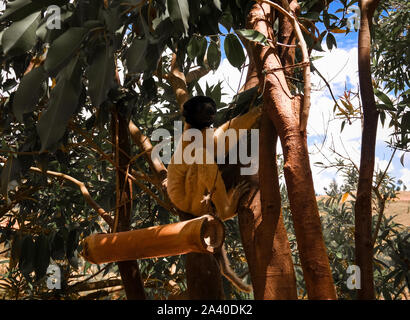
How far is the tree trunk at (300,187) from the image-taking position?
3.81ft

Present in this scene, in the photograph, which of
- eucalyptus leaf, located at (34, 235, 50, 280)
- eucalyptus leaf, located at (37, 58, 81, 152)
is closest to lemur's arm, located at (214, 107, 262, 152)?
eucalyptus leaf, located at (37, 58, 81, 152)

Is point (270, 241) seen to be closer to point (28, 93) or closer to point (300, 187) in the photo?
point (300, 187)

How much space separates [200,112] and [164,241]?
0.83 m

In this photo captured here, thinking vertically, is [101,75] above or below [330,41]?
below

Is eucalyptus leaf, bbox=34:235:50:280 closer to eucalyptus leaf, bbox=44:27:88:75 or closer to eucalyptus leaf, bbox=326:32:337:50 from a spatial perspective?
eucalyptus leaf, bbox=44:27:88:75

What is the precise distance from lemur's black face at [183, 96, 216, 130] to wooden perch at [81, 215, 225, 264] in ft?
2.41

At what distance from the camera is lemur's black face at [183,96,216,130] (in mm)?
2191

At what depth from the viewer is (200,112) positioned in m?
2.19

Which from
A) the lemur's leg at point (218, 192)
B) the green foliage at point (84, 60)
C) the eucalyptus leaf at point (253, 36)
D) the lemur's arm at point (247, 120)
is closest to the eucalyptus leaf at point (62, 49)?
the green foliage at point (84, 60)

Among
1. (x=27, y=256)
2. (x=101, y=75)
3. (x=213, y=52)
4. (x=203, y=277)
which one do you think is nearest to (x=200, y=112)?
(x=213, y=52)

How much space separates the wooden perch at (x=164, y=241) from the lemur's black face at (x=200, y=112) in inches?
28.9

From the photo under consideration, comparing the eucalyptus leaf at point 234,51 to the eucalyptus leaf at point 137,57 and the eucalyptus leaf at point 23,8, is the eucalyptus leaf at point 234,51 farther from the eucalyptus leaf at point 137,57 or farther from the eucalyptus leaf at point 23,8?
the eucalyptus leaf at point 23,8

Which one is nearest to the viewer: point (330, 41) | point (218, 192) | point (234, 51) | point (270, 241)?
point (270, 241)
